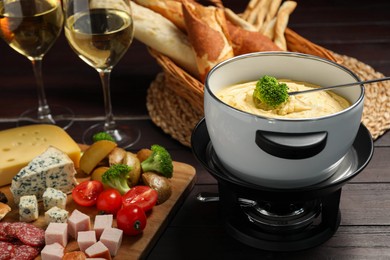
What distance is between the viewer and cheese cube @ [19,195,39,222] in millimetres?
1839

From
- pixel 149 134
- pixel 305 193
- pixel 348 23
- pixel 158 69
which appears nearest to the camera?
pixel 305 193

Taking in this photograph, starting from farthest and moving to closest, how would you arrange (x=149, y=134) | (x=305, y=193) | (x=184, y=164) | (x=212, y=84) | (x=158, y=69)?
1. (x=158, y=69)
2. (x=149, y=134)
3. (x=184, y=164)
4. (x=212, y=84)
5. (x=305, y=193)

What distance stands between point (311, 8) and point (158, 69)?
801mm

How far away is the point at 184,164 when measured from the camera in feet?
6.77

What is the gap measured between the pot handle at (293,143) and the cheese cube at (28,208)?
2.09 feet

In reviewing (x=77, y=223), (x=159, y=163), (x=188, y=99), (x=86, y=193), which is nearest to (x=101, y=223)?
(x=77, y=223)

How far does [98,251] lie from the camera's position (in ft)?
5.51

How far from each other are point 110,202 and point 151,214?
0.11 m

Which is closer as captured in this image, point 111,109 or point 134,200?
point 134,200

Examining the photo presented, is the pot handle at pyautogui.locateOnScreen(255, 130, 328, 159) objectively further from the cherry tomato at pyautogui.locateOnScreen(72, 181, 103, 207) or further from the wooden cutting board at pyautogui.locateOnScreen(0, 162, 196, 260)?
the cherry tomato at pyautogui.locateOnScreen(72, 181, 103, 207)

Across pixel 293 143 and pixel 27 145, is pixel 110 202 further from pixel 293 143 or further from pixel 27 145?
pixel 293 143

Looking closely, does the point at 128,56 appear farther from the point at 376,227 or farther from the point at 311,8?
the point at 376,227

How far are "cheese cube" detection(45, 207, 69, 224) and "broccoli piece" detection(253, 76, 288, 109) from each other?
0.55 meters

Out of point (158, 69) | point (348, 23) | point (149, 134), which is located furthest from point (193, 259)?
point (348, 23)
